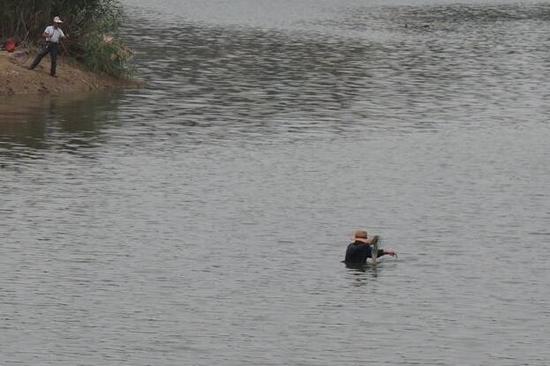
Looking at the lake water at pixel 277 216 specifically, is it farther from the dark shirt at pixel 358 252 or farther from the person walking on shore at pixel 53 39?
the person walking on shore at pixel 53 39

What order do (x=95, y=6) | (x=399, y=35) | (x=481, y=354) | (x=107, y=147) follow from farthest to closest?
(x=399, y=35)
(x=95, y=6)
(x=107, y=147)
(x=481, y=354)

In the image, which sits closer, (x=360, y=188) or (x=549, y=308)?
(x=549, y=308)

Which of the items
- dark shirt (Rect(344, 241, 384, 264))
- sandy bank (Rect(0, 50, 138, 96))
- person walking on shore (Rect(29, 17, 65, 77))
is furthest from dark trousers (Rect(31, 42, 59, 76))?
dark shirt (Rect(344, 241, 384, 264))

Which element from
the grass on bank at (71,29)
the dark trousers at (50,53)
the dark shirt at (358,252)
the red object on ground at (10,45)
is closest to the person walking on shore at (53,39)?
the dark trousers at (50,53)

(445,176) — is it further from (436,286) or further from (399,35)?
(399,35)

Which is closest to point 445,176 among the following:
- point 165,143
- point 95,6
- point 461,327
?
point 165,143

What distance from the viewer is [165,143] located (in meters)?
57.8

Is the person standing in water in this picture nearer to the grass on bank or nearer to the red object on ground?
the red object on ground

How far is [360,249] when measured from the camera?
3903 centimetres

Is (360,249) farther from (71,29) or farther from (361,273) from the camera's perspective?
(71,29)

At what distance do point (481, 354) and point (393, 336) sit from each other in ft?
7.31

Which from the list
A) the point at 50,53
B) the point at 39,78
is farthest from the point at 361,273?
the point at 39,78

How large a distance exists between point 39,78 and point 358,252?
32.3 meters

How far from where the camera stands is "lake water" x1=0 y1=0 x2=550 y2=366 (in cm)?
3312
